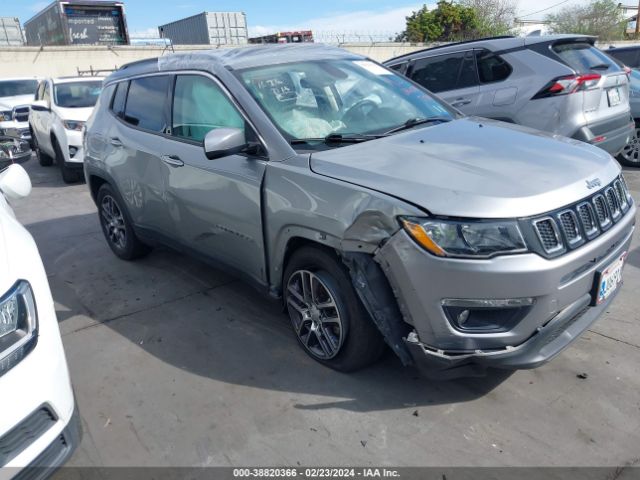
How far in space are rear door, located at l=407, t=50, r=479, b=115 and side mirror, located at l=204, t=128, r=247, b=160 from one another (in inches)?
161

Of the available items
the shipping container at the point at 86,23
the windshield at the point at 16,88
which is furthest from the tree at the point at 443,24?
the windshield at the point at 16,88

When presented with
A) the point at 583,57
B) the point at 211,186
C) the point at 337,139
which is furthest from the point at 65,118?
the point at 583,57

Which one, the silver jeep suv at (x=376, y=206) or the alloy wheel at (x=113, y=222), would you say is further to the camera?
the alloy wheel at (x=113, y=222)

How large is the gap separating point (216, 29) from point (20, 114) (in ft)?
66.8

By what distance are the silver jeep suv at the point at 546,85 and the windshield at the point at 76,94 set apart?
6429 millimetres

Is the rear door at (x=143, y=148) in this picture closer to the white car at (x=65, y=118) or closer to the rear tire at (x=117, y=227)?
the rear tire at (x=117, y=227)

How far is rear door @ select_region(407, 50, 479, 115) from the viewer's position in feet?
21.4

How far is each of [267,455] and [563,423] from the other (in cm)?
148

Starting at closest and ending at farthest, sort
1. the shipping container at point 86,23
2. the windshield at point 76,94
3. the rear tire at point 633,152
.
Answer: the rear tire at point 633,152 → the windshield at point 76,94 → the shipping container at point 86,23

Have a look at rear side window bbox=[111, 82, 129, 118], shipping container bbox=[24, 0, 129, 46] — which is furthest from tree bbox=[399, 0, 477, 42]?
rear side window bbox=[111, 82, 129, 118]

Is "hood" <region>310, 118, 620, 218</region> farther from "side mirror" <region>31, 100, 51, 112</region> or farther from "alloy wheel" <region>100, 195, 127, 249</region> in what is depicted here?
"side mirror" <region>31, 100, 51, 112</region>

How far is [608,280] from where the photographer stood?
9.07 ft

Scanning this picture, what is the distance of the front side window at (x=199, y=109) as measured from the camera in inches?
138

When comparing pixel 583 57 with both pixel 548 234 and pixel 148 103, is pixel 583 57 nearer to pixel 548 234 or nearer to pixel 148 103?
pixel 548 234
